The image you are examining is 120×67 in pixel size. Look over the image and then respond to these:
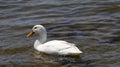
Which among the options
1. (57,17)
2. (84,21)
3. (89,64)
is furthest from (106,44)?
(57,17)

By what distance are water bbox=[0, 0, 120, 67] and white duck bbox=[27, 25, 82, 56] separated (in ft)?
0.66

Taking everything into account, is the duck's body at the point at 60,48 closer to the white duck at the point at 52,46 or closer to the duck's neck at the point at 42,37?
the white duck at the point at 52,46

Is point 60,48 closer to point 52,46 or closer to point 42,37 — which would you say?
point 52,46

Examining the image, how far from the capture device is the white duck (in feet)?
37.0

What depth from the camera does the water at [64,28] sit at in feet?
37.1

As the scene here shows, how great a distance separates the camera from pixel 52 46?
11664 millimetres

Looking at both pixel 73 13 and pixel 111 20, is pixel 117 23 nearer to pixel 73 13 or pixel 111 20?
pixel 111 20

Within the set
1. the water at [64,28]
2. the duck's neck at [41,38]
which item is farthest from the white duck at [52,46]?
the water at [64,28]

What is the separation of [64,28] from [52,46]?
7.66 feet

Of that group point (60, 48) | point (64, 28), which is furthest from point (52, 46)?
point (64, 28)

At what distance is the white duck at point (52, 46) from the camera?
11.3 m

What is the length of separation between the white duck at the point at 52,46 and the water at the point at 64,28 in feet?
0.66

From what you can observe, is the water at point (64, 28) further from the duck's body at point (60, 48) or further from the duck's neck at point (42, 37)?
the duck's neck at point (42, 37)

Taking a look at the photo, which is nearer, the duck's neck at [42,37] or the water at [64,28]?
the water at [64,28]
